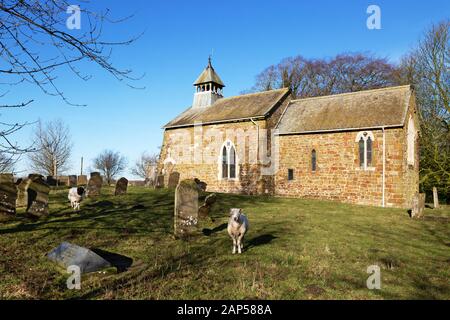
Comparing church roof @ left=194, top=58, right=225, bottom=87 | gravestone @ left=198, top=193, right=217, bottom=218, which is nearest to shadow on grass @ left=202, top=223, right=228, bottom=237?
gravestone @ left=198, top=193, right=217, bottom=218

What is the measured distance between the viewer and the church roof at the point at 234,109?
2457 centimetres

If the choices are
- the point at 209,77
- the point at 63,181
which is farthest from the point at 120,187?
the point at 209,77

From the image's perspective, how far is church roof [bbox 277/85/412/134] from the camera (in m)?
19.8

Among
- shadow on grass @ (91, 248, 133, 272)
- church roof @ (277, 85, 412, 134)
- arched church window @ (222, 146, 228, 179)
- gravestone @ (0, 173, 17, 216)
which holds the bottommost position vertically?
shadow on grass @ (91, 248, 133, 272)

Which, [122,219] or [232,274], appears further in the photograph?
[122,219]

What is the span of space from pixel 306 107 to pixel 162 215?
53.0 feet

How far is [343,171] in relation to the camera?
20.8 m

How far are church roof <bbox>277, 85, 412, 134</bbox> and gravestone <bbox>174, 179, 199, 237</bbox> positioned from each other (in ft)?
45.5

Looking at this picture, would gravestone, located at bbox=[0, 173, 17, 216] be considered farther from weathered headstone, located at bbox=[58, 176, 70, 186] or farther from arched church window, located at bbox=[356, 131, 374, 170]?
weathered headstone, located at bbox=[58, 176, 70, 186]

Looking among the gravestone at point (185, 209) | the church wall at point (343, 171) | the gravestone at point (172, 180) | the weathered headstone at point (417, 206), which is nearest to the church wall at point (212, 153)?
the church wall at point (343, 171)

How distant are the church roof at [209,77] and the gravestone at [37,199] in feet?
71.1

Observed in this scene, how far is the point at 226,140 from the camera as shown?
83.4ft
